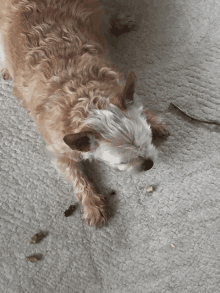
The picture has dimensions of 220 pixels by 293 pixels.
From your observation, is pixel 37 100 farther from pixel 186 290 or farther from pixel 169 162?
pixel 186 290

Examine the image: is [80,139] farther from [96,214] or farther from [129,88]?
[96,214]

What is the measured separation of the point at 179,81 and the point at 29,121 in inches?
59.5

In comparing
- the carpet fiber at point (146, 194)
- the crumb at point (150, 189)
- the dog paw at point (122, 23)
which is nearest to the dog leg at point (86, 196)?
the carpet fiber at point (146, 194)

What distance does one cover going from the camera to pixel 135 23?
236cm

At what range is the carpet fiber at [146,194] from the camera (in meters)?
1.96

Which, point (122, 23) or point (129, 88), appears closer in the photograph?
point (129, 88)

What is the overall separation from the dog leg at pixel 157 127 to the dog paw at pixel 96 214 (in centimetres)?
78

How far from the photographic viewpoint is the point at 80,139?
1.30 metres

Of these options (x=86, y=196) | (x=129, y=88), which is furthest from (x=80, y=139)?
(x=86, y=196)

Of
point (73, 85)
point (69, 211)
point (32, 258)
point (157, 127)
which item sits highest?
point (73, 85)

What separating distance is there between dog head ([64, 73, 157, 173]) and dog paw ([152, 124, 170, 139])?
20.1 inches

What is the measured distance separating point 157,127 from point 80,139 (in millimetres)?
991

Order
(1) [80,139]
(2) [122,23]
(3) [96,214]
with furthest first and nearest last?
1. (2) [122,23]
2. (3) [96,214]
3. (1) [80,139]

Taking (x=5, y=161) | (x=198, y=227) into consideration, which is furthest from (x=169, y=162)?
(x=5, y=161)
